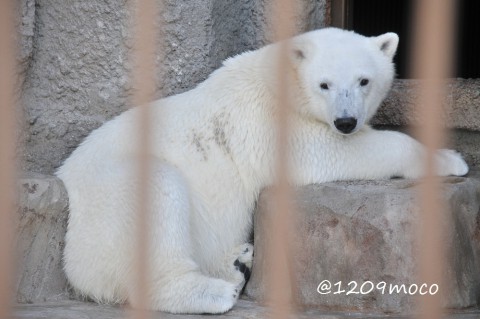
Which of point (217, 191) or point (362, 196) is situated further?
point (217, 191)

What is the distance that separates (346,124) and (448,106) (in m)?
0.82

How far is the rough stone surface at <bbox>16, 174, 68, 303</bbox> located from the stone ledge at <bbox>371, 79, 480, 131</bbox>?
1635 mm

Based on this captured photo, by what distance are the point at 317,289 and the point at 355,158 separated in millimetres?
610

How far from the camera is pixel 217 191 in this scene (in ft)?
12.4

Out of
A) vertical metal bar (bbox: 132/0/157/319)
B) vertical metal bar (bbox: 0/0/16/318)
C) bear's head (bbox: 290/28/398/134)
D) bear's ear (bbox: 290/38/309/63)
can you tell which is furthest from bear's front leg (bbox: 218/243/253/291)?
vertical metal bar (bbox: 0/0/16/318)

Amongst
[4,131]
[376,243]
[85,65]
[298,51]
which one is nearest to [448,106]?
[298,51]

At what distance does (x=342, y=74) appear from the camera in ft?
12.1

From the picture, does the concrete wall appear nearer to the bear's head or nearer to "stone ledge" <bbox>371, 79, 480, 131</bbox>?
the bear's head

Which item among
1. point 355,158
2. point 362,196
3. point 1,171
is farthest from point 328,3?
point 1,171

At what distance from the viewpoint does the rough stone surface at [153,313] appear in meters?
3.30

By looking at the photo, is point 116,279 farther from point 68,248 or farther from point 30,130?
point 30,130

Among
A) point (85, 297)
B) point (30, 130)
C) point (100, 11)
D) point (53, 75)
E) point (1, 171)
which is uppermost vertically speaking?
point (100, 11)

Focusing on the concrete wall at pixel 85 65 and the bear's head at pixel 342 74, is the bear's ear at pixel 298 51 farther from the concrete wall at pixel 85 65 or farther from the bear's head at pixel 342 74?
the concrete wall at pixel 85 65

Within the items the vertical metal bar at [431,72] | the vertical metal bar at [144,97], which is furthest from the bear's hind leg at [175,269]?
the vertical metal bar at [431,72]
